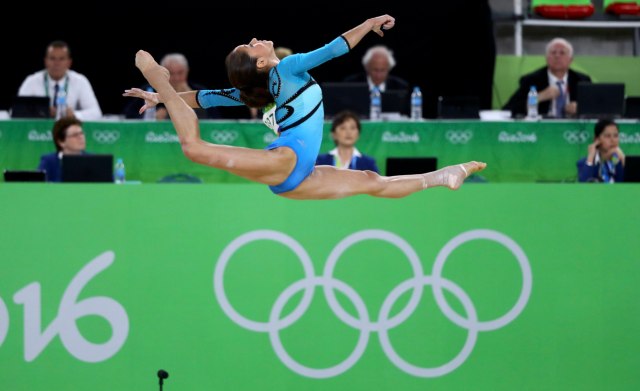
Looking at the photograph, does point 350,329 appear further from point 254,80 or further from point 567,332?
point 254,80

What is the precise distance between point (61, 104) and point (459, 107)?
12.4ft

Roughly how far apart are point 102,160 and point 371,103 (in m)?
3.20

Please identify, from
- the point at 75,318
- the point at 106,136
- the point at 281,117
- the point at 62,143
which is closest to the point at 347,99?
the point at 106,136

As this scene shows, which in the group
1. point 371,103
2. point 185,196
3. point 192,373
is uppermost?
point 371,103

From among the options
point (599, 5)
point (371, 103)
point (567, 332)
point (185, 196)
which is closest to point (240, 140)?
point (371, 103)

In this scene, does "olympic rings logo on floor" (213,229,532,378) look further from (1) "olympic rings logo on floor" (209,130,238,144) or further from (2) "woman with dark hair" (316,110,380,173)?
(1) "olympic rings logo on floor" (209,130,238,144)

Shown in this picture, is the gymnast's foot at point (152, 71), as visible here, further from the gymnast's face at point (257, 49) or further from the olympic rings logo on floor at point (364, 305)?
the olympic rings logo on floor at point (364, 305)

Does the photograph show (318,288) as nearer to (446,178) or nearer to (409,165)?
(446,178)

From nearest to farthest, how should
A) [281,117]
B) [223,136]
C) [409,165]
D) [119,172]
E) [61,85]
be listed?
1. [281,117]
2. [409,165]
3. [119,172]
4. [223,136]
5. [61,85]

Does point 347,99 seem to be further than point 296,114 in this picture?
Yes

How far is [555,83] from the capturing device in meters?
10.7

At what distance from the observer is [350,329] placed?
7.17m

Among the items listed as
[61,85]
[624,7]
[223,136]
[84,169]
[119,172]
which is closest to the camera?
[84,169]

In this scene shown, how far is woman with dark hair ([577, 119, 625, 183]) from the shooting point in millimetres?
8977
